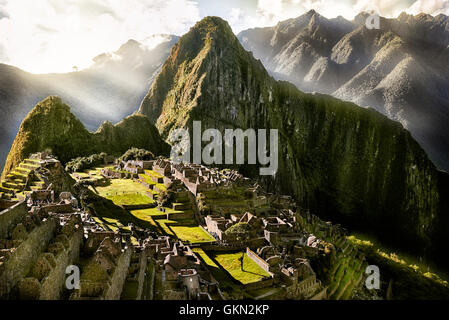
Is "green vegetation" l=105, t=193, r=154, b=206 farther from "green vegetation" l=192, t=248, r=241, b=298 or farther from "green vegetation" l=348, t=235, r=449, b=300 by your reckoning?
"green vegetation" l=348, t=235, r=449, b=300

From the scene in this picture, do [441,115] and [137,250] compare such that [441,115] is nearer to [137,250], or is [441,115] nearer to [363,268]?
[363,268]

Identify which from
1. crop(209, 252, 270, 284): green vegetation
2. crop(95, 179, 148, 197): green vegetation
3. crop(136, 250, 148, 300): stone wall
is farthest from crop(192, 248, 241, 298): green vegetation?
crop(95, 179, 148, 197): green vegetation

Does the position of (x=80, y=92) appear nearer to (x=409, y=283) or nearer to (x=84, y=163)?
(x=84, y=163)

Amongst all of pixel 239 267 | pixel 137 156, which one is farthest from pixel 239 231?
pixel 137 156

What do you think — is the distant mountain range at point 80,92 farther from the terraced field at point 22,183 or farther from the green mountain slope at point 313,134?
the terraced field at point 22,183

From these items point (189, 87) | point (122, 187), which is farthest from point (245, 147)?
point (122, 187)
